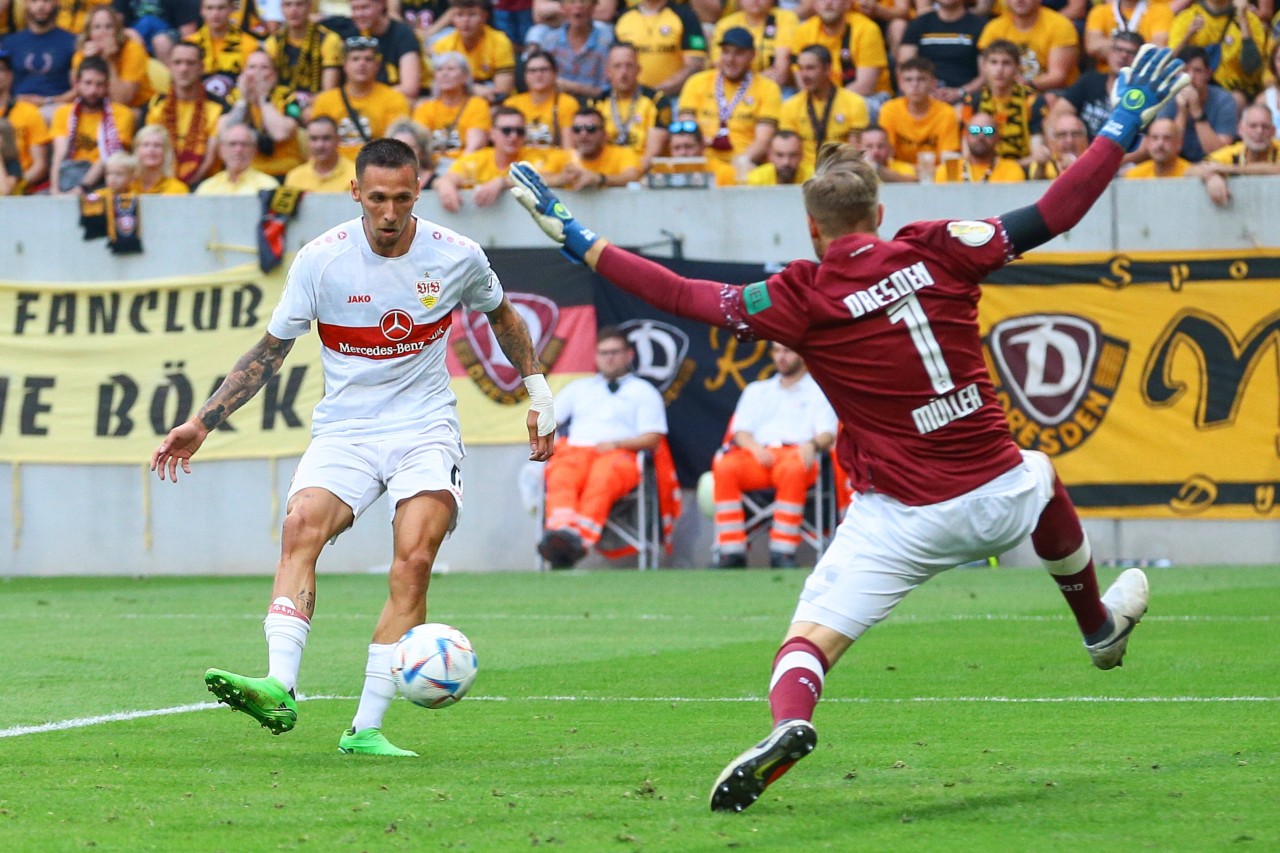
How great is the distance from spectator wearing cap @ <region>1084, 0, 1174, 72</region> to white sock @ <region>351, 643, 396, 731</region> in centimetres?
1171

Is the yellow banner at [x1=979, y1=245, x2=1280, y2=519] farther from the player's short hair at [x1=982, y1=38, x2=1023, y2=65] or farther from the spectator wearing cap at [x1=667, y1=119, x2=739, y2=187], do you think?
the spectator wearing cap at [x1=667, y1=119, x2=739, y2=187]

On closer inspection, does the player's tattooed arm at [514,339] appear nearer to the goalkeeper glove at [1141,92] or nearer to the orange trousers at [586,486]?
the goalkeeper glove at [1141,92]

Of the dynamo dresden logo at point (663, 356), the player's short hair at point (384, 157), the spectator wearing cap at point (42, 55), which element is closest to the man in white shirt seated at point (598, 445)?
the dynamo dresden logo at point (663, 356)

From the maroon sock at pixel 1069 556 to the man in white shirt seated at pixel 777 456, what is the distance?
367 inches

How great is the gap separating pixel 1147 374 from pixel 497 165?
5.99m

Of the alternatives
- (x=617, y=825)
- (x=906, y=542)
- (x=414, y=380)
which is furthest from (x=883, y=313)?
(x=414, y=380)

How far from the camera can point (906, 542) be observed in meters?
5.87

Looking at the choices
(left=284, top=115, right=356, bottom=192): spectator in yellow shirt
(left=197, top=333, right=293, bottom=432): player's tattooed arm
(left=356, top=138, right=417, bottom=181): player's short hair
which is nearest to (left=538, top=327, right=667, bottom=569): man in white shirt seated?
(left=284, top=115, right=356, bottom=192): spectator in yellow shirt

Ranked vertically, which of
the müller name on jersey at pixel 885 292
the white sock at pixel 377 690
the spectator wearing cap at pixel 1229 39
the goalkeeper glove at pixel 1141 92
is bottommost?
the white sock at pixel 377 690

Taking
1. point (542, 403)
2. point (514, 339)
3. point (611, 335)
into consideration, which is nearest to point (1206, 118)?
point (611, 335)

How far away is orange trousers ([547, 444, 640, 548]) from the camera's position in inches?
647

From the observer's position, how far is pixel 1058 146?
53.2 feet

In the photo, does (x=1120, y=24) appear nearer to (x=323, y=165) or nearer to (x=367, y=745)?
(x=323, y=165)

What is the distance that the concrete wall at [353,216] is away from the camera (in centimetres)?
1638
